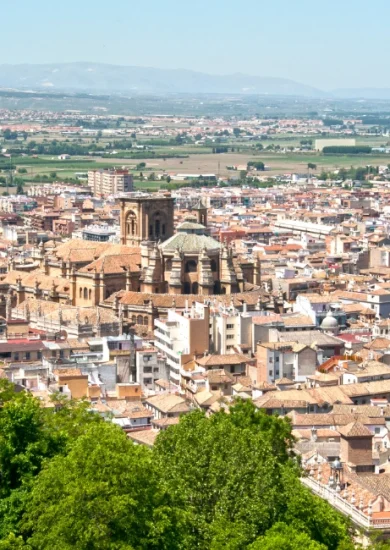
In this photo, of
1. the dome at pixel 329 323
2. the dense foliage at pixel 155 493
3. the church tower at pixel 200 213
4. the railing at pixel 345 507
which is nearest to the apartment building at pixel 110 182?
the church tower at pixel 200 213

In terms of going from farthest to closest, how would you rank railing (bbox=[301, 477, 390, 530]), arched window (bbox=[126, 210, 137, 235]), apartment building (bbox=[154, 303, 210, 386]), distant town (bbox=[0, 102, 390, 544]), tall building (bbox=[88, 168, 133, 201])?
1. tall building (bbox=[88, 168, 133, 201])
2. arched window (bbox=[126, 210, 137, 235])
3. apartment building (bbox=[154, 303, 210, 386])
4. distant town (bbox=[0, 102, 390, 544])
5. railing (bbox=[301, 477, 390, 530])

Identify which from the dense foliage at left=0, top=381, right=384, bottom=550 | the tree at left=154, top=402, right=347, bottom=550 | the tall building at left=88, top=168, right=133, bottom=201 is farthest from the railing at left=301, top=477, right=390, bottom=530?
the tall building at left=88, top=168, right=133, bottom=201

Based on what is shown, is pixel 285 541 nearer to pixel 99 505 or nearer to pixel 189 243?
pixel 99 505

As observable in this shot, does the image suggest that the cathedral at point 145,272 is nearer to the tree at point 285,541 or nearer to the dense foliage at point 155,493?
the dense foliage at point 155,493

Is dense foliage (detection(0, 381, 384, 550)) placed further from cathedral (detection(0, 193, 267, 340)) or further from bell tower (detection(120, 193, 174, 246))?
bell tower (detection(120, 193, 174, 246))

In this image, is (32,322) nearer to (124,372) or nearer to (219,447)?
(124,372)

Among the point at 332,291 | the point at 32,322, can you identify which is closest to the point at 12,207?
the point at 332,291
